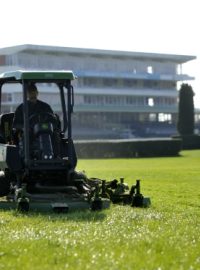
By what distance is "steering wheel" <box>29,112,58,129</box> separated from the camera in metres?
14.1

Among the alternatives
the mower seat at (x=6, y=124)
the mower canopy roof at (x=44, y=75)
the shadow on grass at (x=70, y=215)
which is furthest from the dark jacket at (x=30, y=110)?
the shadow on grass at (x=70, y=215)

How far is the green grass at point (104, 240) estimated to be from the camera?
7.74 metres

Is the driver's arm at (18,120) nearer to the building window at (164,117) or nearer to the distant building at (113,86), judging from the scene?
the distant building at (113,86)

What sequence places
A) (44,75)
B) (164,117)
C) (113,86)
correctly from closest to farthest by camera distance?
(44,75) → (113,86) → (164,117)

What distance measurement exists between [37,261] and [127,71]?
135 metres

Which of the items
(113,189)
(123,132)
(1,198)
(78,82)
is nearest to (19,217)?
(1,198)

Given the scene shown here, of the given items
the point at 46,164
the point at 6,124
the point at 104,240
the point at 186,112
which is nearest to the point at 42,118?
the point at 46,164

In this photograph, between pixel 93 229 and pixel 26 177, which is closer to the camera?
pixel 93 229

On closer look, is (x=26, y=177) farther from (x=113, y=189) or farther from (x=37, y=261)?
(x=37, y=261)

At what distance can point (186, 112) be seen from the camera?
80.0 meters

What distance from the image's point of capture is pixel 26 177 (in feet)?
46.1

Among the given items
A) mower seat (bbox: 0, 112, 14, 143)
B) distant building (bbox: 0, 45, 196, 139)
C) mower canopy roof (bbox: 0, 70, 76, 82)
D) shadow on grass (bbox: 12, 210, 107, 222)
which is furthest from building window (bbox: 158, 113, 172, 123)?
shadow on grass (bbox: 12, 210, 107, 222)

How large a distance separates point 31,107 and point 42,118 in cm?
30

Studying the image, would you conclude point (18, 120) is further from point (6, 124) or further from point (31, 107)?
point (6, 124)
